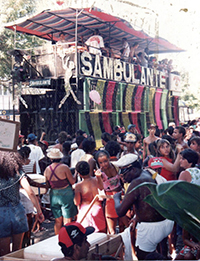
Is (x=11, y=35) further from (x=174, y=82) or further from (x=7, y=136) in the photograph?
(x=7, y=136)

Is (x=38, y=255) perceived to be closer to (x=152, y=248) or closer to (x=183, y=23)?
(x=152, y=248)

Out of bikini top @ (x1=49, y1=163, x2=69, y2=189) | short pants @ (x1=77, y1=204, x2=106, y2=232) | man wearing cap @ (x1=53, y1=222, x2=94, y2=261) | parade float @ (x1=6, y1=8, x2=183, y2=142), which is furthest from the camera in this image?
parade float @ (x1=6, y1=8, x2=183, y2=142)

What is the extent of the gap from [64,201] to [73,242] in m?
2.48

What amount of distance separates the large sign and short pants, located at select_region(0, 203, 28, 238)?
8316mm

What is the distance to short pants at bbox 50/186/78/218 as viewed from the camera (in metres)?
5.13

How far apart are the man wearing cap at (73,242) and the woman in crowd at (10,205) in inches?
48.9

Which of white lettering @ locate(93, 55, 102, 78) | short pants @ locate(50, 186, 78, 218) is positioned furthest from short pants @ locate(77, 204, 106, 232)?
white lettering @ locate(93, 55, 102, 78)

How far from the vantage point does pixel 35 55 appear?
12.8 meters

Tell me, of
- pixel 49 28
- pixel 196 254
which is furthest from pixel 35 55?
pixel 196 254

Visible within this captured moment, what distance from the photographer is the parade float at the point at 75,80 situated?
11.9 meters

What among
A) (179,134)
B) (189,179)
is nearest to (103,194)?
(189,179)

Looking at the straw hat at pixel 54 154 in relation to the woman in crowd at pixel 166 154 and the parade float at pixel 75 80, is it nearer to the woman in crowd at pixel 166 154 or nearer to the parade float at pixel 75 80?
the woman in crowd at pixel 166 154

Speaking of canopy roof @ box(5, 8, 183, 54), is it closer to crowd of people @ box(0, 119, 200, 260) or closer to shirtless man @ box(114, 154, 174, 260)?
crowd of people @ box(0, 119, 200, 260)

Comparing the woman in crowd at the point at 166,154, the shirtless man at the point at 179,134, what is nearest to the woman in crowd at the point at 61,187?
the woman in crowd at the point at 166,154
